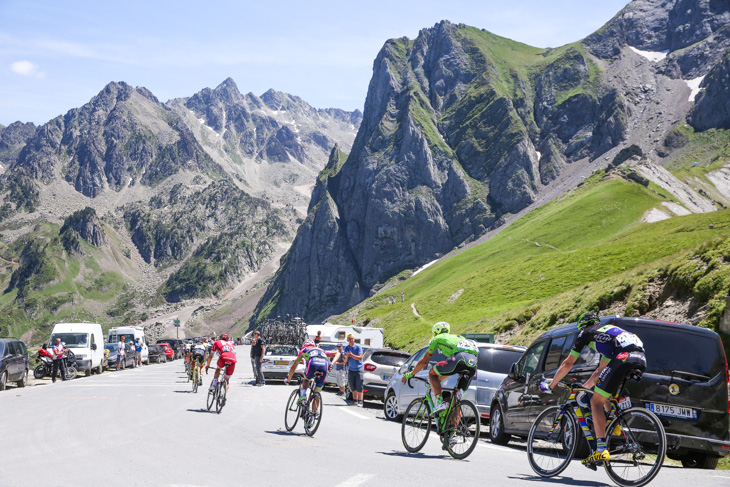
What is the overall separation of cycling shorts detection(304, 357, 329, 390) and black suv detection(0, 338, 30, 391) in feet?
60.2

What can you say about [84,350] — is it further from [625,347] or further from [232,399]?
[625,347]

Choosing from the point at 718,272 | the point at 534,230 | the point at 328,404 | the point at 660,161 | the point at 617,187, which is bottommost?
the point at 328,404

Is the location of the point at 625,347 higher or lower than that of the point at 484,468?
higher

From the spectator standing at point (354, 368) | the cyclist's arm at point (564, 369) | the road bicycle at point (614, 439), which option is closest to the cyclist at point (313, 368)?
the road bicycle at point (614, 439)

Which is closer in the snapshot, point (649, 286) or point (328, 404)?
point (328, 404)

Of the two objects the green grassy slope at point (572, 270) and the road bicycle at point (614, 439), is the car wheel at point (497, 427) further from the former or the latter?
the green grassy slope at point (572, 270)

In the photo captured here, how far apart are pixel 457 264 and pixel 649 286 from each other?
103018 millimetres

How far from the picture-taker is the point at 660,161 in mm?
183625

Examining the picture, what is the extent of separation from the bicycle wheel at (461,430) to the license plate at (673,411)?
8.85 ft

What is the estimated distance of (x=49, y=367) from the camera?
35031 mm

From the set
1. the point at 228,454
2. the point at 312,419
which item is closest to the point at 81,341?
the point at 312,419

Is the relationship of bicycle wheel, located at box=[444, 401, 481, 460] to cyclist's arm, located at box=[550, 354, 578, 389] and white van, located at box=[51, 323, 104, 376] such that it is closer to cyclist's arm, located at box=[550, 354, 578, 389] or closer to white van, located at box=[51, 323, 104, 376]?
cyclist's arm, located at box=[550, 354, 578, 389]

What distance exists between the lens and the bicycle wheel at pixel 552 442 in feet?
29.0

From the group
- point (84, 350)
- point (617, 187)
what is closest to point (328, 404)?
point (84, 350)
